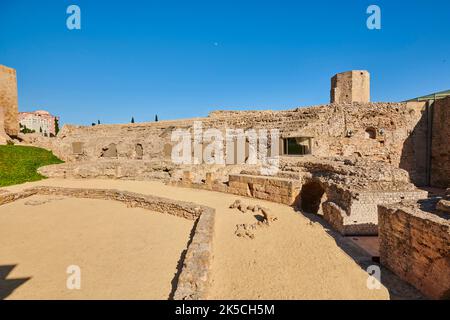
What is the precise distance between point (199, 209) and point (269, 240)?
3.11 meters

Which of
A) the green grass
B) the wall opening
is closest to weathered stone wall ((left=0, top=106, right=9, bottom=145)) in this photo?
the green grass

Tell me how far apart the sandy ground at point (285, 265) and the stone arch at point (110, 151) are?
56.9 ft

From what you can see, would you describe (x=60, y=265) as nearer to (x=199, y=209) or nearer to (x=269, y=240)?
(x=199, y=209)

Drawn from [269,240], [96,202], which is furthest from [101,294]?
[96,202]

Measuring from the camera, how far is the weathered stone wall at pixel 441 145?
47.2 feet

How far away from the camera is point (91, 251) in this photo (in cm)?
624

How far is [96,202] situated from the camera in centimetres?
1134

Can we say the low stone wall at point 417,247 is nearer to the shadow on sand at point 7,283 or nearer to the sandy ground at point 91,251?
the sandy ground at point 91,251

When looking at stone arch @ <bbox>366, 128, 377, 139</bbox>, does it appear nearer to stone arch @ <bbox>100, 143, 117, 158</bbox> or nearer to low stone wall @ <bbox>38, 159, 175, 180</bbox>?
low stone wall @ <bbox>38, 159, 175, 180</bbox>

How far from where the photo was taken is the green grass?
15047 millimetres

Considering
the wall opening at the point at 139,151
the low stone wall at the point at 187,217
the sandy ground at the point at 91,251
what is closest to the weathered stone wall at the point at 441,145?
the low stone wall at the point at 187,217

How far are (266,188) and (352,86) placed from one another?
15324mm

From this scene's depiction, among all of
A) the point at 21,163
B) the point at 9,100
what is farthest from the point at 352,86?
the point at 9,100

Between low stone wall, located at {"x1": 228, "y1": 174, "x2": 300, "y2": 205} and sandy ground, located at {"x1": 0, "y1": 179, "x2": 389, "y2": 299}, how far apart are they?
173 cm
